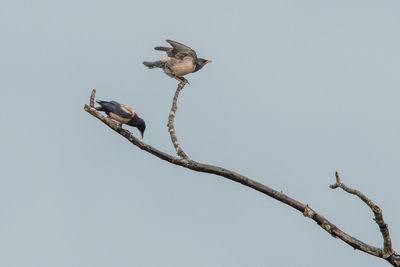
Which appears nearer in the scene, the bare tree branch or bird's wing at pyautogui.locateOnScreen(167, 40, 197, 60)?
the bare tree branch

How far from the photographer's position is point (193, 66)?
18.9m

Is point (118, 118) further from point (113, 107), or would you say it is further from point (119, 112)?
point (113, 107)

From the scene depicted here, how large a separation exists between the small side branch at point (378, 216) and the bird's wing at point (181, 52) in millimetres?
10095

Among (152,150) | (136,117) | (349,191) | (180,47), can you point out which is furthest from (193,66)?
(349,191)

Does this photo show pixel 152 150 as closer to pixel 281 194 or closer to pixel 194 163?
pixel 194 163

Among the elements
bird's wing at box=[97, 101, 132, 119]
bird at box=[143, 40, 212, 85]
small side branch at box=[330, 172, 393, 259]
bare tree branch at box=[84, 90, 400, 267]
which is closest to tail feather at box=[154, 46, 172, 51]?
bird at box=[143, 40, 212, 85]

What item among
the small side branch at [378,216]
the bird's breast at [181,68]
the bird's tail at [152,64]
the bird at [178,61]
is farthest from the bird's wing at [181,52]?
the small side branch at [378,216]

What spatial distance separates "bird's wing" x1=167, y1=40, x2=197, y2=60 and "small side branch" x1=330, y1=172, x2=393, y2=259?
33.1ft

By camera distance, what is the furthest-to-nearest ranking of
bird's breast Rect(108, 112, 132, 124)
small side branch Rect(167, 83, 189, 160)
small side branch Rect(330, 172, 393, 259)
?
bird's breast Rect(108, 112, 132, 124) → small side branch Rect(167, 83, 189, 160) → small side branch Rect(330, 172, 393, 259)

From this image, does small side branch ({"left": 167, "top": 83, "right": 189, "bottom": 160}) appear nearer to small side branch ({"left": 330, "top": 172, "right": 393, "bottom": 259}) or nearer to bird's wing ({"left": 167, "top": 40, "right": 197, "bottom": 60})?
small side branch ({"left": 330, "top": 172, "right": 393, "bottom": 259})

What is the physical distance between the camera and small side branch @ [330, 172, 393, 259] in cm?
859

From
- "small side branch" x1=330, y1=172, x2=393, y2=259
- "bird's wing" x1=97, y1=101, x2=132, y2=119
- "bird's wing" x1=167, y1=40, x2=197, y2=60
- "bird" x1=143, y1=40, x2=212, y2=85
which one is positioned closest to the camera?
"small side branch" x1=330, y1=172, x2=393, y2=259

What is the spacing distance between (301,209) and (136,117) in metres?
8.28

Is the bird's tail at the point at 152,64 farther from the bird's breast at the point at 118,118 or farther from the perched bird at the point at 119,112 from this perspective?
the bird's breast at the point at 118,118
